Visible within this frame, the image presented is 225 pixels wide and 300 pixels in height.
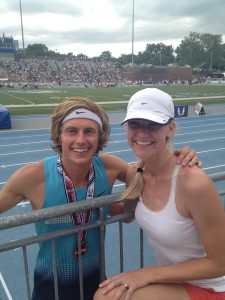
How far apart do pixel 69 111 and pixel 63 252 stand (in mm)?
956

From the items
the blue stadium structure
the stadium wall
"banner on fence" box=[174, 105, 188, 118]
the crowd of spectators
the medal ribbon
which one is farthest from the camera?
the blue stadium structure

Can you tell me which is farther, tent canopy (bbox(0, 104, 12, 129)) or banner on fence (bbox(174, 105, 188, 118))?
banner on fence (bbox(174, 105, 188, 118))

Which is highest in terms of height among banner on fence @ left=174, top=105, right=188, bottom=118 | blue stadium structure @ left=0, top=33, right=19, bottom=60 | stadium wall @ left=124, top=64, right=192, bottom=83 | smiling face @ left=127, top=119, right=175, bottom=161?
blue stadium structure @ left=0, top=33, right=19, bottom=60

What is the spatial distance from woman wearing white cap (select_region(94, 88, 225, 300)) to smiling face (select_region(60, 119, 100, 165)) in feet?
1.18

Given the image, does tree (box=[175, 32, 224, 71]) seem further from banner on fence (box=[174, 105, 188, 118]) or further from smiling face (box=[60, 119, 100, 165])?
smiling face (box=[60, 119, 100, 165])

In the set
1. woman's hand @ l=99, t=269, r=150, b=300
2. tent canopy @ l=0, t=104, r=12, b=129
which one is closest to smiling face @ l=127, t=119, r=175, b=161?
woman's hand @ l=99, t=269, r=150, b=300

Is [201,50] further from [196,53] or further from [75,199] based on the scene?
[75,199]

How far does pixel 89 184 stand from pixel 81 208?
0.30 metres

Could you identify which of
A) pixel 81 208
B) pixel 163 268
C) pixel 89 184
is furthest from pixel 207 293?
pixel 89 184

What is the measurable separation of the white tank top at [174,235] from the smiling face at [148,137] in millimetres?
164

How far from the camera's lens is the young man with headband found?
2145 millimetres

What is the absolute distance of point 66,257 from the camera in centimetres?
220

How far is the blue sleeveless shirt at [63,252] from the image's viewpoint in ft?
7.04

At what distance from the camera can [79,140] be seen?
2.12 metres
